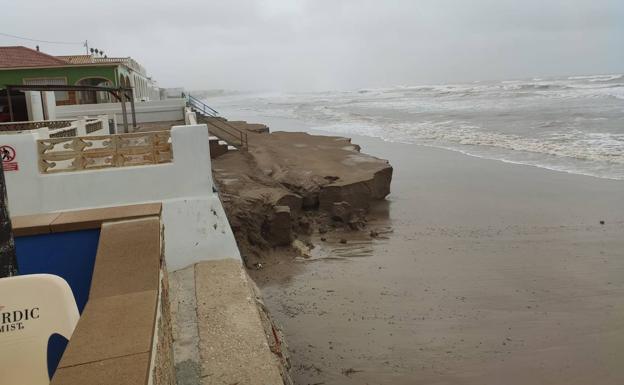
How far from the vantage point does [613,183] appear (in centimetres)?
1523

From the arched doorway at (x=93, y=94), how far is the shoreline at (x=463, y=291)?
15.8m

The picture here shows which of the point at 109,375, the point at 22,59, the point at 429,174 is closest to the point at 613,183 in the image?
the point at 429,174

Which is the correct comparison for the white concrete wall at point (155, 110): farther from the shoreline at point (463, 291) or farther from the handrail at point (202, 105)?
the shoreline at point (463, 291)

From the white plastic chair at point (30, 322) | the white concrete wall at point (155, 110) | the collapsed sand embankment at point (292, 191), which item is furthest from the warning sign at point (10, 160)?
the white concrete wall at point (155, 110)

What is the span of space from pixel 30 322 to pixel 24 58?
80.1ft

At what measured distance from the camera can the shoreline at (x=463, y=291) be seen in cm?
662

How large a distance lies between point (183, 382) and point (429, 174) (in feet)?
48.1

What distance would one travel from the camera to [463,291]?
28.7 feet

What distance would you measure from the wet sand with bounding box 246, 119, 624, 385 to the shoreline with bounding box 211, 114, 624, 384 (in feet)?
0.07

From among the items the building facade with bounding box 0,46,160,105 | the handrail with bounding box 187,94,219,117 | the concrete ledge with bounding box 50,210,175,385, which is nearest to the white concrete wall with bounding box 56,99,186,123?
the handrail with bounding box 187,94,219,117

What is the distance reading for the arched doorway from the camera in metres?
23.9

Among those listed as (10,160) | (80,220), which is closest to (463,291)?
(80,220)

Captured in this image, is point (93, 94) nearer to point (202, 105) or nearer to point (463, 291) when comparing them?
point (202, 105)

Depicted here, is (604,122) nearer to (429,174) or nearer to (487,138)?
(487,138)
